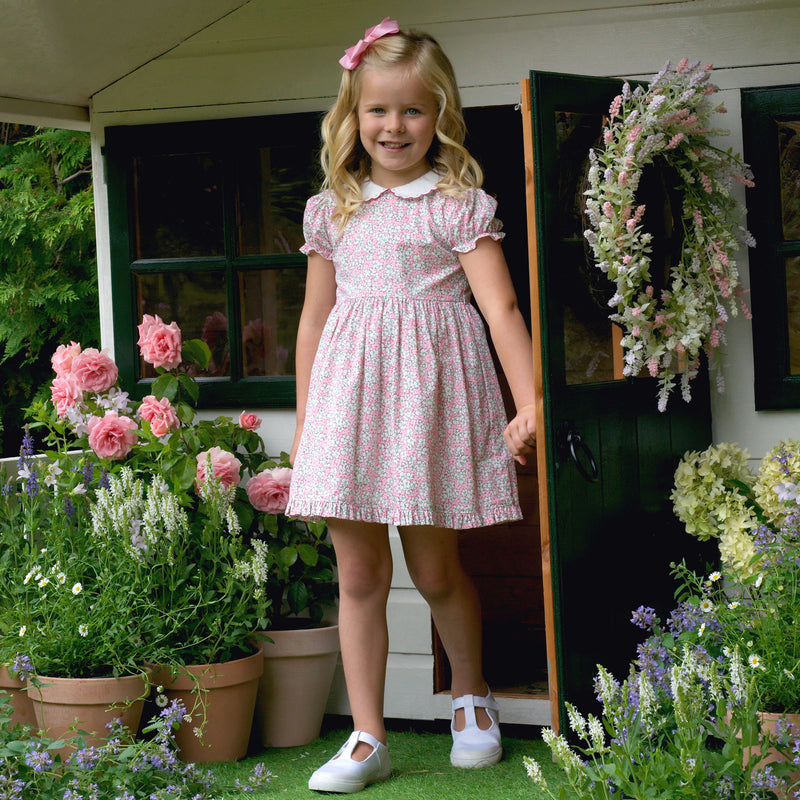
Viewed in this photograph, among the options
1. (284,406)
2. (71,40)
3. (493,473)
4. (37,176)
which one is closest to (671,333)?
(493,473)

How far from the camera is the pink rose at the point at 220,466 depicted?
3.38 metres

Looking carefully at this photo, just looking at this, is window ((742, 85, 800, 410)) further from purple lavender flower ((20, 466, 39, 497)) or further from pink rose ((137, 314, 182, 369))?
purple lavender flower ((20, 466, 39, 497))

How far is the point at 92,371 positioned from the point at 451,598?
1429mm

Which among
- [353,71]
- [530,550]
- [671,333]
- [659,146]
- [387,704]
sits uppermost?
[353,71]

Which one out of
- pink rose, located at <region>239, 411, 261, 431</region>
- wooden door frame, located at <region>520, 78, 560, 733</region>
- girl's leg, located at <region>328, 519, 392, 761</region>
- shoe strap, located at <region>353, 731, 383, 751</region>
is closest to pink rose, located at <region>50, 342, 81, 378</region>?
pink rose, located at <region>239, 411, 261, 431</region>

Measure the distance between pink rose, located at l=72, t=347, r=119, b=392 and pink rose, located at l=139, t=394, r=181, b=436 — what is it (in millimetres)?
263

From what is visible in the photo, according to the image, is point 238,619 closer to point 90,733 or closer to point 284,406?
point 90,733

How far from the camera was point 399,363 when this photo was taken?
2.91 metres

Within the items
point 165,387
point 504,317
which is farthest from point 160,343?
point 504,317

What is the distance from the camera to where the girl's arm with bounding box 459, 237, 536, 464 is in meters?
2.89

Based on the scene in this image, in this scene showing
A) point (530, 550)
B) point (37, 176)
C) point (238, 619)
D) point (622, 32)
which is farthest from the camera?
point (37, 176)

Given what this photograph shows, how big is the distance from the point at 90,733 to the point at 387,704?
105cm

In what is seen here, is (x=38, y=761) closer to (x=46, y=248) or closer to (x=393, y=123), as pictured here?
(x=393, y=123)

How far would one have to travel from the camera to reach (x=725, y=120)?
336 cm
